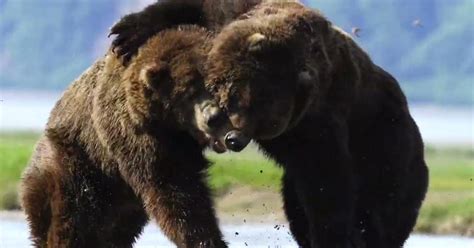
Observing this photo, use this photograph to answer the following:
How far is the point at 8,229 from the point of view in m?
15.2

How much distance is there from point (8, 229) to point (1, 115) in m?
30.9

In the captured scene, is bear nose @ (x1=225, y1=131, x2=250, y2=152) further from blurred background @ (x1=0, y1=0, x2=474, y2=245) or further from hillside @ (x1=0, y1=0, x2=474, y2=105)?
hillside @ (x1=0, y1=0, x2=474, y2=105)

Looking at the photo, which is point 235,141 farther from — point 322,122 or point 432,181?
point 432,181

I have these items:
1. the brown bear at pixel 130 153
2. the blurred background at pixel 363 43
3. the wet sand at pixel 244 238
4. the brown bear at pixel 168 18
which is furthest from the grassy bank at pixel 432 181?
the blurred background at pixel 363 43

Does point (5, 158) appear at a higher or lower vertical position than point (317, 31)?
higher

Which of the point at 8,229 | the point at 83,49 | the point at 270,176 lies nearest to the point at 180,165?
the point at 8,229

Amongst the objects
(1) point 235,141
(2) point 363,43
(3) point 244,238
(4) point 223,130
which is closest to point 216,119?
(4) point 223,130

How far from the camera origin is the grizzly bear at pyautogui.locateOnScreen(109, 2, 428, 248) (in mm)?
7188

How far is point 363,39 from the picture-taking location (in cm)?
9606

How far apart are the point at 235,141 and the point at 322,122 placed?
2.46ft

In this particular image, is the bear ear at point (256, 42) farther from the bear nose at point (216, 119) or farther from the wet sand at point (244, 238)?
the wet sand at point (244, 238)

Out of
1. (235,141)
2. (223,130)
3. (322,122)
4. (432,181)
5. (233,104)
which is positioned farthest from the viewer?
(432,181)

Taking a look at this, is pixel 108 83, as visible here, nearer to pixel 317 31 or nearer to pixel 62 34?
pixel 317 31

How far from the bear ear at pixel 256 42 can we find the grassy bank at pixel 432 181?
9.26m
